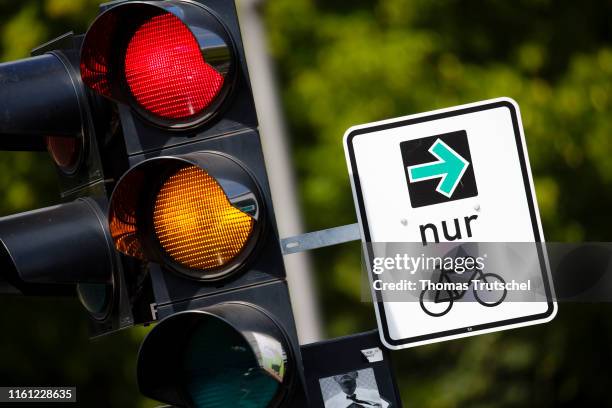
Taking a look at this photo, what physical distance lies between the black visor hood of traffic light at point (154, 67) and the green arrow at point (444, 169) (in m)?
0.60

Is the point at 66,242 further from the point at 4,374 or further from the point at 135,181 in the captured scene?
the point at 4,374

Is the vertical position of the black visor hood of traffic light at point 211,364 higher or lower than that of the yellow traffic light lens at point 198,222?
lower

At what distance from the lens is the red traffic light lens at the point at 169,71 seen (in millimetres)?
3270

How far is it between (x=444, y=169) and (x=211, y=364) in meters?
0.87

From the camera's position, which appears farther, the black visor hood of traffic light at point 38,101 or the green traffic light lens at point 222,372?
the black visor hood of traffic light at point 38,101

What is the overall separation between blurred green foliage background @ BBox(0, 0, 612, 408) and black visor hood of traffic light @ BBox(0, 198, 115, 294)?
6004 mm

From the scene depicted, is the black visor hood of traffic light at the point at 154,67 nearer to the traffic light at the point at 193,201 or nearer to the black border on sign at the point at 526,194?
the traffic light at the point at 193,201

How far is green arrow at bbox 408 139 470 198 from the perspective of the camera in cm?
327

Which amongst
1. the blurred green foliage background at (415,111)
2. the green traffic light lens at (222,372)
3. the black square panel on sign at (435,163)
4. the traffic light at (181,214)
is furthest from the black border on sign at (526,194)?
the blurred green foliage background at (415,111)

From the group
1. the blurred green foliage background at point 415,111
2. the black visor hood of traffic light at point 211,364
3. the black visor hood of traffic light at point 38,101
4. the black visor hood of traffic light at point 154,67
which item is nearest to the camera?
the black visor hood of traffic light at point 211,364

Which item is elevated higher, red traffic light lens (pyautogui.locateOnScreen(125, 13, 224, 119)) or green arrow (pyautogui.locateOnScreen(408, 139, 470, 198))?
red traffic light lens (pyautogui.locateOnScreen(125, 13, 224, 119))

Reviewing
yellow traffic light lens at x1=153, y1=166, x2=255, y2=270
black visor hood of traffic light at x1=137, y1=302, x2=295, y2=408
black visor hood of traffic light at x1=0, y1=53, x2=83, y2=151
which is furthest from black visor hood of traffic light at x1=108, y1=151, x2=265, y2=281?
black visor hood of traffic light at x1=0, y1=53, x2=83, y2=151

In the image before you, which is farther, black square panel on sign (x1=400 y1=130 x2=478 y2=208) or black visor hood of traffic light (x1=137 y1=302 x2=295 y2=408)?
black square panel on sign (x1=400 y1=130 x2=478 y2=208)

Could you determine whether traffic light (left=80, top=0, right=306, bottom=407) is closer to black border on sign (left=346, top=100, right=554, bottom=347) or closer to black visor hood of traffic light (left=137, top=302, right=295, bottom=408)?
black visor hood of traffic light (left=137, top=302, right=295, bottom=408)
